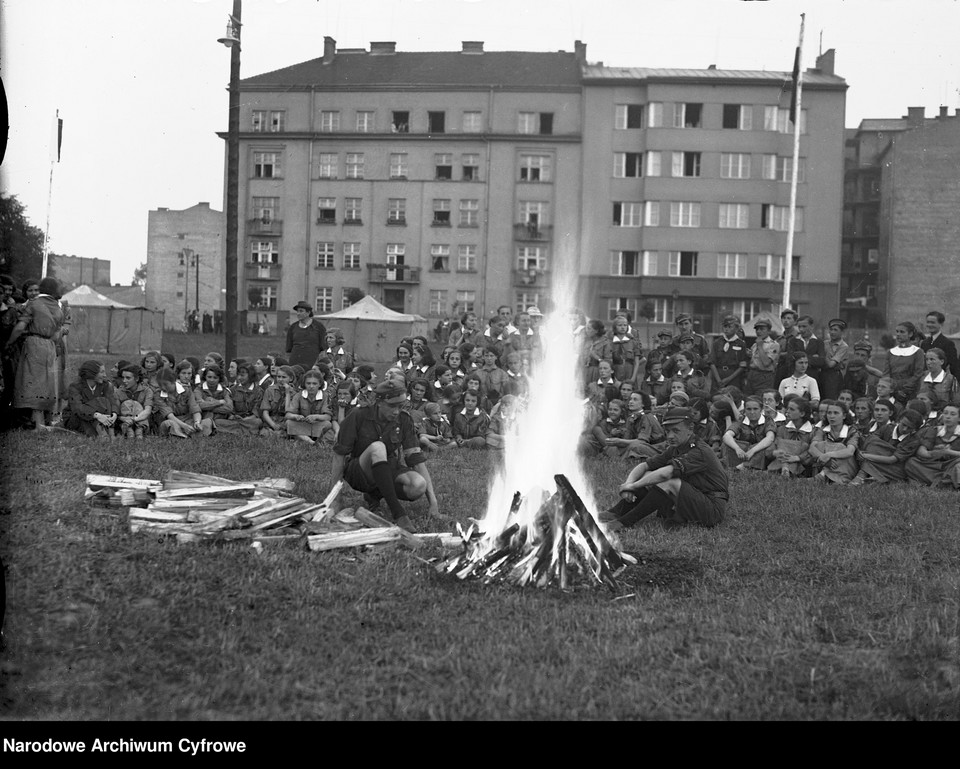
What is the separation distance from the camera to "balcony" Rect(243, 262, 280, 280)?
2425 inches

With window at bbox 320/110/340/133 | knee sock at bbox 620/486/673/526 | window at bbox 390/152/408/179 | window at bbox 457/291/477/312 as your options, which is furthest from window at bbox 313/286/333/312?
knee sock at bbox 620/486/673/526

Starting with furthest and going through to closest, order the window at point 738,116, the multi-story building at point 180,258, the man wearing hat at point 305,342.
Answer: the multi-story building at point 180,258, the window at point 738,116, the man wearing hat at point 305,342

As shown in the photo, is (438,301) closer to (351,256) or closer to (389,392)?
(351,256)

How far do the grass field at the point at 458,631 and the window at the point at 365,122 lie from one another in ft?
169

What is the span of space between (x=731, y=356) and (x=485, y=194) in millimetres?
42783

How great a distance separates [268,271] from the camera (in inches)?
2430

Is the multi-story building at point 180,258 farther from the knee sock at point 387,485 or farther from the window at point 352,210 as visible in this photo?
the knee sock at point 387,485

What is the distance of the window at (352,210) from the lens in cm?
6066

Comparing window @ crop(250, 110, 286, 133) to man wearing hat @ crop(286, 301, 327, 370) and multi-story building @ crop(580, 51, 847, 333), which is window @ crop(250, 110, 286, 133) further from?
man wearing hat @ crop(286, 301, 327, 370)

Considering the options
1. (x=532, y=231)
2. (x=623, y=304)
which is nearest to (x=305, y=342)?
(x=623, y=304)

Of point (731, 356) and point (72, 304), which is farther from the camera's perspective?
point (72, 304)

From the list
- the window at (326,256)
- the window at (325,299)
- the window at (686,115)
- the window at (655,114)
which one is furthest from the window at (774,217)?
the window at (325,299)

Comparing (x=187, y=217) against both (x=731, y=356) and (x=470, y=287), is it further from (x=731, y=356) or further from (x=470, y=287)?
(x=731, y=356)
